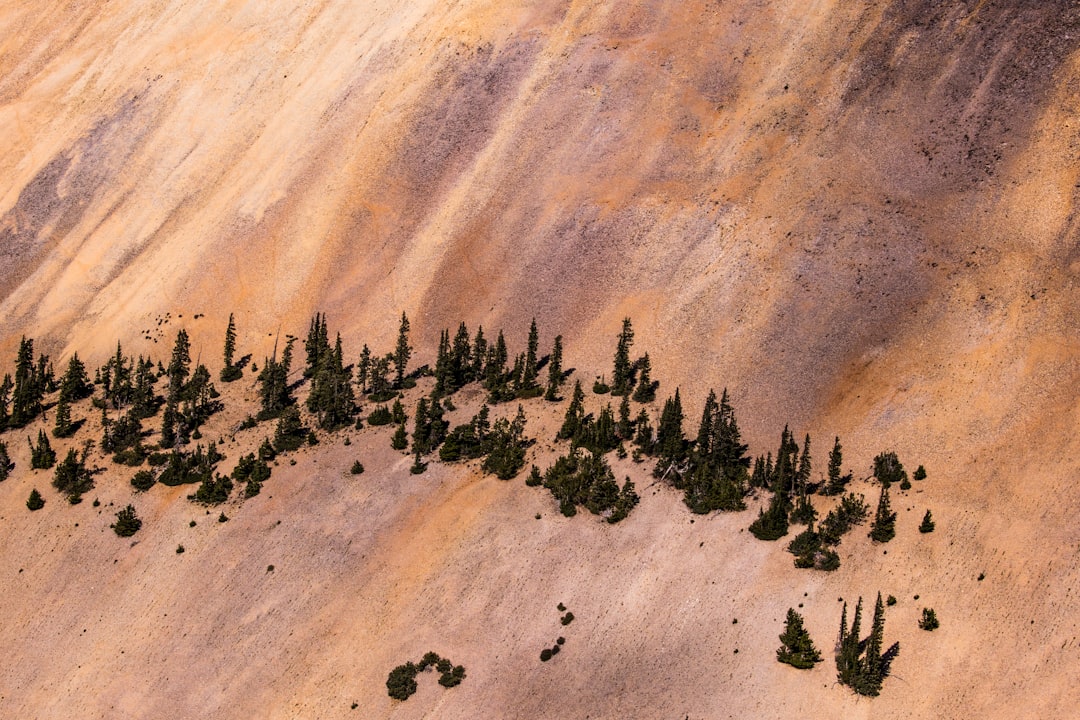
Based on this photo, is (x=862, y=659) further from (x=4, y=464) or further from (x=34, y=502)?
(x=4, y=464)

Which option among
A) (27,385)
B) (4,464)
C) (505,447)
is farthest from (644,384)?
(27,385)

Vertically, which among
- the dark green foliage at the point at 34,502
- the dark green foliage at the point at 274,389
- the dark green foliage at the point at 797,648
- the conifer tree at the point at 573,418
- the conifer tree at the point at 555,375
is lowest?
the dark green foliage at the point at 797,648

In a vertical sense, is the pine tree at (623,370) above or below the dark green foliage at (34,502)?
below

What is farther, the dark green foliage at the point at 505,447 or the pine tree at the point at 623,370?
the pine tree at the point at 623,370

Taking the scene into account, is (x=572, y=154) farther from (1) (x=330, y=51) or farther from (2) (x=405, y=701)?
(2) (x=405, y=701)

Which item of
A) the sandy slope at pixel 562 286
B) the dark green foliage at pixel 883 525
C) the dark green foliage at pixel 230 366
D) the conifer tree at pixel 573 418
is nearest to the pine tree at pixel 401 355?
the sandy slope at pixel 562 286

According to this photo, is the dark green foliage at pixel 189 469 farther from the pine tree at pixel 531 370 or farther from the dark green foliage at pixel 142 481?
the pine tree at pixel 531 370

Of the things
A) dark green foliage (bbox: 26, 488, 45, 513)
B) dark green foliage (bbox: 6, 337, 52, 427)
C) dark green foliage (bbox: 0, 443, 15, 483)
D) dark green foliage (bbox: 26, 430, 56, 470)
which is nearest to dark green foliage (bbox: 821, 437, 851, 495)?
dark green foliage (bbox: 26, 488, 45, 513)

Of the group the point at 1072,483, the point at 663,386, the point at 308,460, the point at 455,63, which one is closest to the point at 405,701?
the point at 308,460
